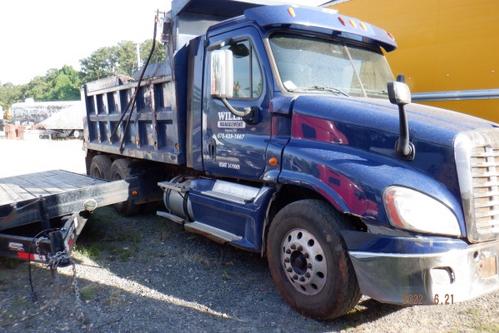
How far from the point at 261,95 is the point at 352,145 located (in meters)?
1.11

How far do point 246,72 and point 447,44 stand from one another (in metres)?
2.81

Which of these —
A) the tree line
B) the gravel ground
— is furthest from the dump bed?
the tree line

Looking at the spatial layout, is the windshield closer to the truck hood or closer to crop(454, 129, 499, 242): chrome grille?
the truck hood

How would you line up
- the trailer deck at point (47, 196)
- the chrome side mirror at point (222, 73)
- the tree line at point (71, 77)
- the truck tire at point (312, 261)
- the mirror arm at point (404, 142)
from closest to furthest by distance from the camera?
1. the mirror arm at point (404, 142)
2. the truck tire at point (312, 261)
3. the chrome side mirror at point (222, 73)
4. the trailer deck at point (47, 196)
5. the tree line at point (71, 77)

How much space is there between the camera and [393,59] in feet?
20.7

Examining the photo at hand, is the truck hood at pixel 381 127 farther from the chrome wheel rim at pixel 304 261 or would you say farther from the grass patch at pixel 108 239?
the grass patch at pixel 108 239

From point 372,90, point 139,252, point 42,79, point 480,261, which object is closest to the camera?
point 480,261

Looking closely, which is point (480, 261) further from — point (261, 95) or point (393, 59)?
point (393, 59)

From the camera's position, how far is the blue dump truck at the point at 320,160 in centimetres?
311

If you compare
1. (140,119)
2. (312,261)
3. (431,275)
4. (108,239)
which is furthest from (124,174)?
(431,275)

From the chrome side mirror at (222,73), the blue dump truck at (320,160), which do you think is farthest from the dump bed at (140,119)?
the chrome side mirror at (222,73)

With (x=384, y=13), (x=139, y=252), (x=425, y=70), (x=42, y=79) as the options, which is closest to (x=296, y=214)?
(x=139, y=252)

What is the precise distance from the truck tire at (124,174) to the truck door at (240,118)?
2.39 m

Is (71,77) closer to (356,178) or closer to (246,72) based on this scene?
(246,72)
